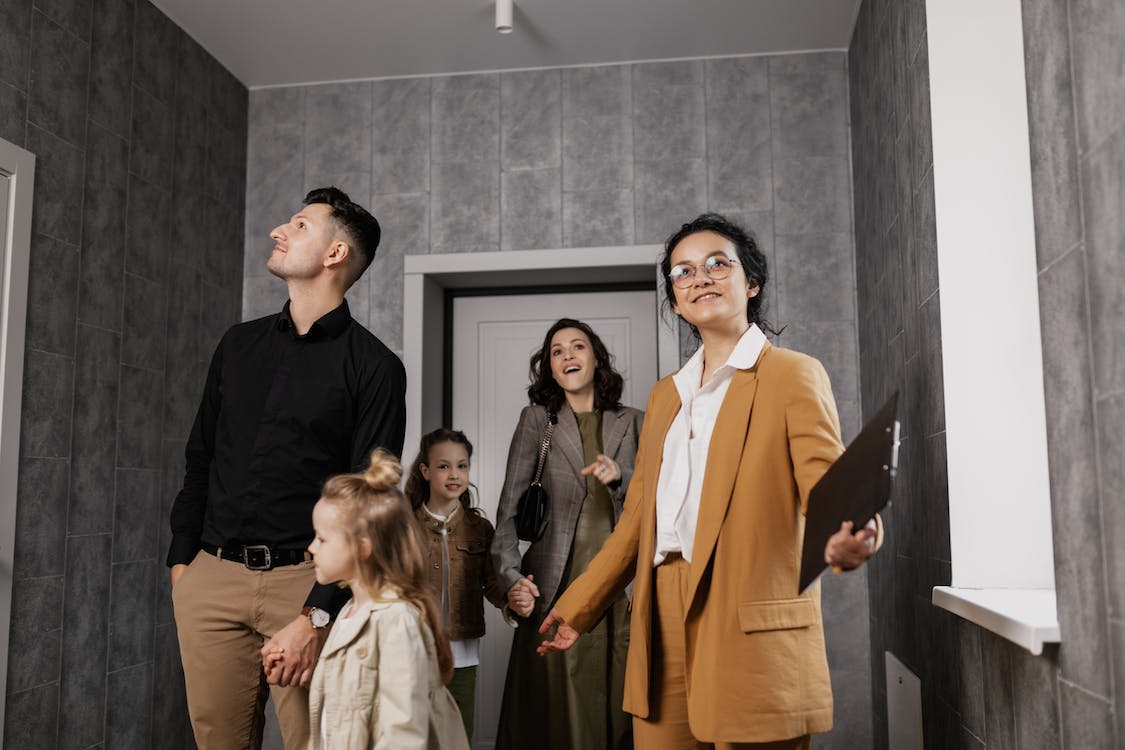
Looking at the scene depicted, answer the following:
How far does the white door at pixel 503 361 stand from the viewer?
12.2ft

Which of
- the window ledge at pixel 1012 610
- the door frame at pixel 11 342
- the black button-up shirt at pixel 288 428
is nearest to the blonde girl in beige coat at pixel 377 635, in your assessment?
the black button-up shirt at pixel 288 428

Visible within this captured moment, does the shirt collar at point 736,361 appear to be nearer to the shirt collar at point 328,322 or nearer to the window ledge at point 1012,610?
the window ledge at point 1012,610

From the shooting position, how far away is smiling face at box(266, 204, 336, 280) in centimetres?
197

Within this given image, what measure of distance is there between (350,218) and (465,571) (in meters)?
1.20

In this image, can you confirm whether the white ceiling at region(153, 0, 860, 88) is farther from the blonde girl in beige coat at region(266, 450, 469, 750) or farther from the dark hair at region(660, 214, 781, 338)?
the blonde girl in beige coat at region(266, 450, 469, 750)

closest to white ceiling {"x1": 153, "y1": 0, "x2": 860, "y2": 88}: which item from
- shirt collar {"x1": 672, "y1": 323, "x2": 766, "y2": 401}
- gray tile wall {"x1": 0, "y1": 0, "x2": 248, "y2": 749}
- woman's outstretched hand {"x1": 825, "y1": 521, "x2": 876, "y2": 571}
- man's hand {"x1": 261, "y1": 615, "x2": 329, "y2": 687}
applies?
gray tile wall {"x1": 0, "y1": 0, "x2": 248, "y2": 749}

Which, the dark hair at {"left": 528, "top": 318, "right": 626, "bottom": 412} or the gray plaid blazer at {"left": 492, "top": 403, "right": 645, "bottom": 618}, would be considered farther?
the dark hair at {"left": 528, "top": 318, "right": 626, "bottom": 412}

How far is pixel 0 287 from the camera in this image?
8.13 ft

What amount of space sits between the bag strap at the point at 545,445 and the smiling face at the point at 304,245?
1038 millimetres

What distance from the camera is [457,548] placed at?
109 inches

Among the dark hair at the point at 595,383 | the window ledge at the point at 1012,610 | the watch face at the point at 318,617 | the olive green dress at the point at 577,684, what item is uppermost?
the dark hair at the point at 595,383

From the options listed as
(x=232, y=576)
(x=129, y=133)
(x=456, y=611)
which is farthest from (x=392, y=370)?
(x=129, y=133)

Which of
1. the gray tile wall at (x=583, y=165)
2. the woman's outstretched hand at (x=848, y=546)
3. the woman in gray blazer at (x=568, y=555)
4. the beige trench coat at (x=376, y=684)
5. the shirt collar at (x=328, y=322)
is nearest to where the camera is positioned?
the woman's outstretched hand at (x=848, y=546)

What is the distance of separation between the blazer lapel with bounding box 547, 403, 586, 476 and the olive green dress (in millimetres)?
92
